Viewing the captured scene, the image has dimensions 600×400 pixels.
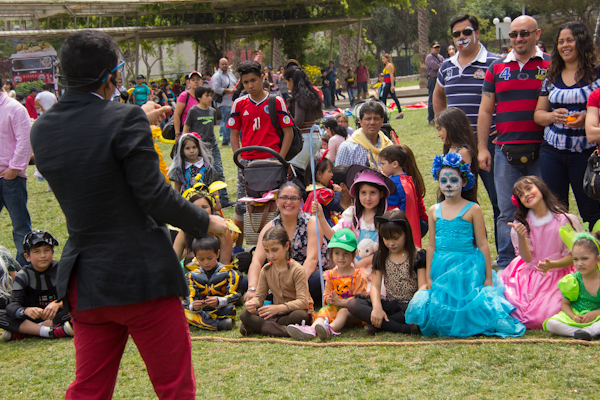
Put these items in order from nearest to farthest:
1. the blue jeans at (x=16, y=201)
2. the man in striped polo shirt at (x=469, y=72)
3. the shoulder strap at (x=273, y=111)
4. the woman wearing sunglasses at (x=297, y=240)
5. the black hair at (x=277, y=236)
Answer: the black hair at (x=277, y=236) < the woman wearing sunglasses at (x=297, y=240) < the man in striped polo shirt at (x=469, y=72) < the blue jeans at (x=16, y=201) < the shoulder strap at (x=273, y=111)

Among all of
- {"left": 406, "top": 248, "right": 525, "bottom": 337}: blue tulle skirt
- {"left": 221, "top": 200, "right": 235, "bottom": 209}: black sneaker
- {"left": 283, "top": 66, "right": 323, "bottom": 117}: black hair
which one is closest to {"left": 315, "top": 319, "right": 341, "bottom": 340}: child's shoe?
{"left": 406, "top": 248, "right": 525, "bottom": 337}: blue tulle skirt

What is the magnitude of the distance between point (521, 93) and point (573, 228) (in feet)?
4.10

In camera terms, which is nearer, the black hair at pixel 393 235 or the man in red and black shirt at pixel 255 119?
the black hair at pixel 393 235

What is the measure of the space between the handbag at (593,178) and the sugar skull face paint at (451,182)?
34.6 inches

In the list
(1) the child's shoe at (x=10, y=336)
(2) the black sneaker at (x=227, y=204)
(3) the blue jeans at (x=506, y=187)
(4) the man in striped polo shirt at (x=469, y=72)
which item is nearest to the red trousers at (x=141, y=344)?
(1) the child's shoe at (x=10, y=336)

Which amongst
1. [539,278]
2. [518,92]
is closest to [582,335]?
[539,278]

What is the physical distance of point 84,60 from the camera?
2.25m

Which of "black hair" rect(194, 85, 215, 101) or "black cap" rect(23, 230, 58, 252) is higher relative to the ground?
"black hair" rect(194, 85, 215, 101)

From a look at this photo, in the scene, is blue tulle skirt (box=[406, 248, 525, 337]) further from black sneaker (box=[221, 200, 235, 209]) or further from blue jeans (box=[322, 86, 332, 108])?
blue jeans (box=[322, 86, 332, 108])

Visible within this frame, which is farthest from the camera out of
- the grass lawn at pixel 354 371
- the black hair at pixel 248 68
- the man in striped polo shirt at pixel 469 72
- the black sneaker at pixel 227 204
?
the black sneaker at pixel 227 204

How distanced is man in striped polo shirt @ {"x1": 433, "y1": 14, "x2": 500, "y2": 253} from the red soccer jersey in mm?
1778

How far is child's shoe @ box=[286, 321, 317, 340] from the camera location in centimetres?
426

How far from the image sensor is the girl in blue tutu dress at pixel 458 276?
13.0 feet

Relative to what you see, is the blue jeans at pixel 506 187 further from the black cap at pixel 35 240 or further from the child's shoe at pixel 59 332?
the black cap at pixel 35 240
